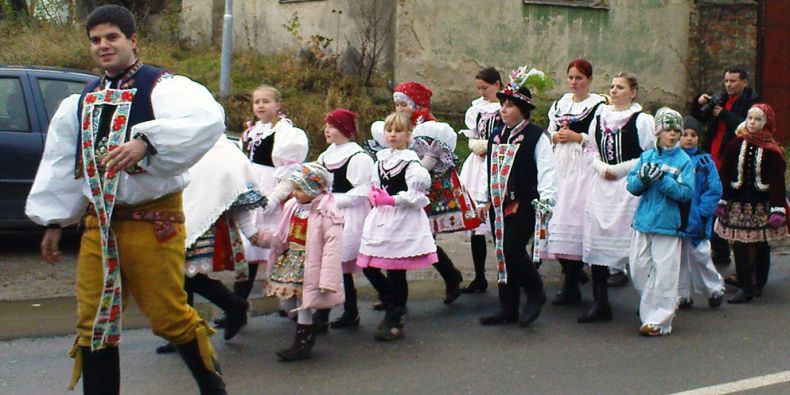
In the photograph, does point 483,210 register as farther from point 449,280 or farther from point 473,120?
point 473,120

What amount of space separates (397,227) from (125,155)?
3142 mm

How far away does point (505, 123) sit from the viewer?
8.03 m

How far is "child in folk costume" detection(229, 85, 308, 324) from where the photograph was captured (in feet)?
25.3

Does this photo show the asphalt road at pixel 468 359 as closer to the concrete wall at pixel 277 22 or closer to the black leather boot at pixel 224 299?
the black leather boot at pixel 224 299

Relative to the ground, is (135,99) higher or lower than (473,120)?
higher

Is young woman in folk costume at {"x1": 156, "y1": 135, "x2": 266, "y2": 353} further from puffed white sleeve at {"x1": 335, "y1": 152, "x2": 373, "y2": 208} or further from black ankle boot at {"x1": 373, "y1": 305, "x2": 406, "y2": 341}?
black ankle boot at {"x1": 373, "y1": 305, "x2": 406, "y2": 341}

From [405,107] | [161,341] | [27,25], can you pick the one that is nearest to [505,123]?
[405,107]

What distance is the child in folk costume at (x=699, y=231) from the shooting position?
8133 mm

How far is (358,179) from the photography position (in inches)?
300

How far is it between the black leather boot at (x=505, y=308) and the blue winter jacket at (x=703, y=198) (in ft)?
4.40

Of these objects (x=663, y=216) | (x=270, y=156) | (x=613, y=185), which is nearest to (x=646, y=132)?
(x=613, y=185)

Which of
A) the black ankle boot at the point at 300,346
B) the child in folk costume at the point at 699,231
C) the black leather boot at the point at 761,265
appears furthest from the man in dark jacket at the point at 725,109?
the black ankle boot at the point at 300,346

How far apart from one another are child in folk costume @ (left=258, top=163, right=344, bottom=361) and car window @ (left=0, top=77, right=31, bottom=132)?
3657 millimetres

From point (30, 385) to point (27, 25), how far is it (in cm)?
1492
